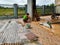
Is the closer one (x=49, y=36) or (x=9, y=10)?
(x=49, y=36)

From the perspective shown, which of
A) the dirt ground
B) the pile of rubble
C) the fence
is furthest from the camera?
the fence

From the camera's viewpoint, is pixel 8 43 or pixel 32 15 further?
pixel 32 15

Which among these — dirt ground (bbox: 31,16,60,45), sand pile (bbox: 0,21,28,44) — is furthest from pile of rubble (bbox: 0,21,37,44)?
dirt ground (bbox: 31,16,60,45)

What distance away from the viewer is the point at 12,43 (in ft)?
21.0

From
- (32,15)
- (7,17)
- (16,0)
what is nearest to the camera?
(32,15)

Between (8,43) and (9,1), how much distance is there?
46.3 ft

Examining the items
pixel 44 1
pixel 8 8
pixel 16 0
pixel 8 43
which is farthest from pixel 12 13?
pixel 8 43

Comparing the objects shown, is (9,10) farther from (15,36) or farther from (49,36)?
(49,36)

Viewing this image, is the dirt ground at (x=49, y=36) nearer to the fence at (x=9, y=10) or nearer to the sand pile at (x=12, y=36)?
the sand pile at (x=12, y=36)

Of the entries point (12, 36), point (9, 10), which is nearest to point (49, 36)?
point (12, 36)

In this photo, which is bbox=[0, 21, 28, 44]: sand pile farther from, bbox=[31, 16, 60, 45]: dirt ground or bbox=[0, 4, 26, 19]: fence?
bbox=[0, 4, 26, 19]: fence

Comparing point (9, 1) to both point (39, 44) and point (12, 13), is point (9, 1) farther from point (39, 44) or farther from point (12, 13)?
point (39, 44)

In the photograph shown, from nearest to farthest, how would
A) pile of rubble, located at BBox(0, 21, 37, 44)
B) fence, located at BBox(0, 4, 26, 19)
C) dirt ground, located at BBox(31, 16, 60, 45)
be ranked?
1. dirt ground, located at BBox(31, 16, 60, 45)
2. pile of rubble, located at BBox(0, 21, 37, 44)
3. fence, located at BBox(0, 4, 26, 19)

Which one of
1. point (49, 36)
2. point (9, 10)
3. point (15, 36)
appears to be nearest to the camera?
point (49, 36)
